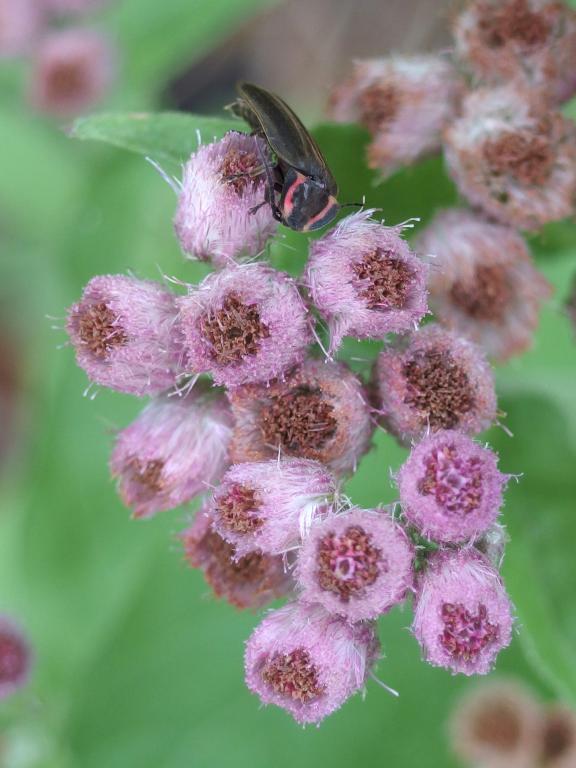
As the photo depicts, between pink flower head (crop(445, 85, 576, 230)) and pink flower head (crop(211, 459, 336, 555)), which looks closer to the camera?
pink flower head (crop(211, 459, 336, 555))

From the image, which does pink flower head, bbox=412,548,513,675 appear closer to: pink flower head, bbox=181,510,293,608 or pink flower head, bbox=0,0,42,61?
pink flower head, bbox=181,510,293,608

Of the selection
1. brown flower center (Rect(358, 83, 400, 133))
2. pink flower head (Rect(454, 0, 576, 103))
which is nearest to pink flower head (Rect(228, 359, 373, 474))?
brown flower center (Rect(358, 83, 400, 133))

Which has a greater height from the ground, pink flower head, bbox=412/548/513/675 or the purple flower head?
the purple flower head

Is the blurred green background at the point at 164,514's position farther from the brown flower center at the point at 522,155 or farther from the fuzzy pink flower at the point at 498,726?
the brown flower center at the point at 522,155

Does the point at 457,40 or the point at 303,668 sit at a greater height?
the point at 457,40

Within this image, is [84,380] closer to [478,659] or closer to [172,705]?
[172,705]

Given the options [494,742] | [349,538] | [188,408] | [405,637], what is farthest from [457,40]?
[494,742]

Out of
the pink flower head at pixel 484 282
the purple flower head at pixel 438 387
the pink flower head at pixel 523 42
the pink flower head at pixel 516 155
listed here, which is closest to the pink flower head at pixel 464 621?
the purple flower head at pixel 438 387
